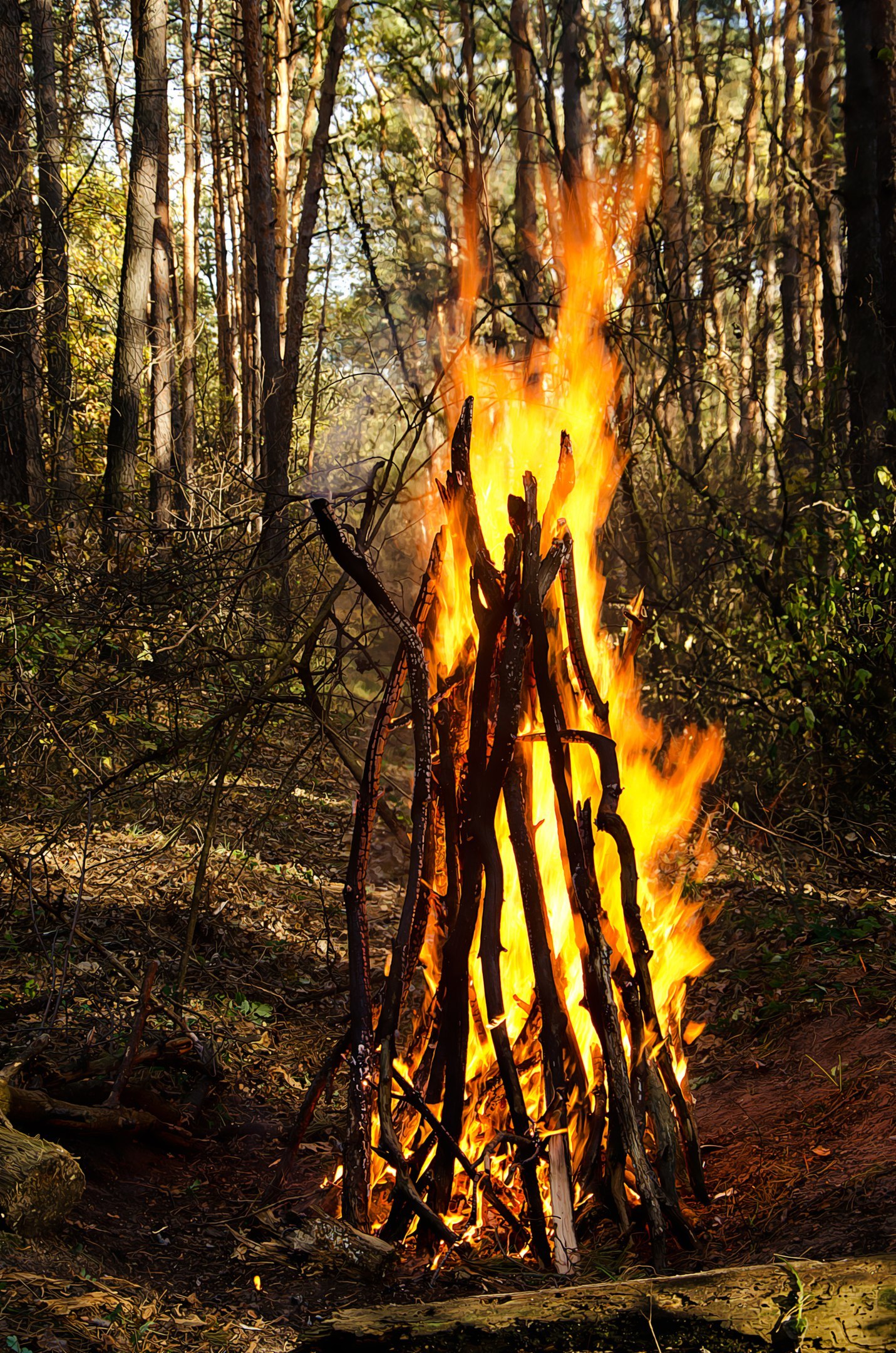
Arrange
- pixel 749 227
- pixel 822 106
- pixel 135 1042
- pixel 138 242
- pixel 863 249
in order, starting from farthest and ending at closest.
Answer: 1. pixel 822 106
2. pixel 749 227
3. pixel 138 242
4. pixel 863 249
5. pixel 135 1042

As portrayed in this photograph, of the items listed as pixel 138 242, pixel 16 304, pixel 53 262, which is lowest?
pixel 16 304

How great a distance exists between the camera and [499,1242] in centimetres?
295

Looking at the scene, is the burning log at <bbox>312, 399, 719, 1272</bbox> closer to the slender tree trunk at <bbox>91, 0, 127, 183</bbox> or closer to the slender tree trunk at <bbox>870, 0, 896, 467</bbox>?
the slender tree trunk at <bbox>870, 0, 896, 467</bbox>

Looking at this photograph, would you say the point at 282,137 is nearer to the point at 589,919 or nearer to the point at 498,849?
the point at 498,849

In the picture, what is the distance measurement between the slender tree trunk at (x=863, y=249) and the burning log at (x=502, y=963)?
4.37m

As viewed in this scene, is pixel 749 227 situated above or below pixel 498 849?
above

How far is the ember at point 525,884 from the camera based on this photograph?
9.51 feet

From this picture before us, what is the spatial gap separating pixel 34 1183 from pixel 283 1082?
1.93 meters

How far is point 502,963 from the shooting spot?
321 cm

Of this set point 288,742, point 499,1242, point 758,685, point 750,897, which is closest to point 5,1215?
point 499,1242

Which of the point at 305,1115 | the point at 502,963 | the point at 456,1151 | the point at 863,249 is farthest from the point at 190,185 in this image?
the point at 456,1151

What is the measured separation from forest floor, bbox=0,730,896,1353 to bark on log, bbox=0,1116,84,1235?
64 millimetres

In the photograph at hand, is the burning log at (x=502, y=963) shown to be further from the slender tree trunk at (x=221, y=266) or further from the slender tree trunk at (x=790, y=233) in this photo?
the slender tree trunk at (x=221, y=266)

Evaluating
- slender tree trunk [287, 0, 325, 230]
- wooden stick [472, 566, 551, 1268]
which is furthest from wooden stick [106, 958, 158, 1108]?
slender tree trunk [287, 0, 325, 230]
